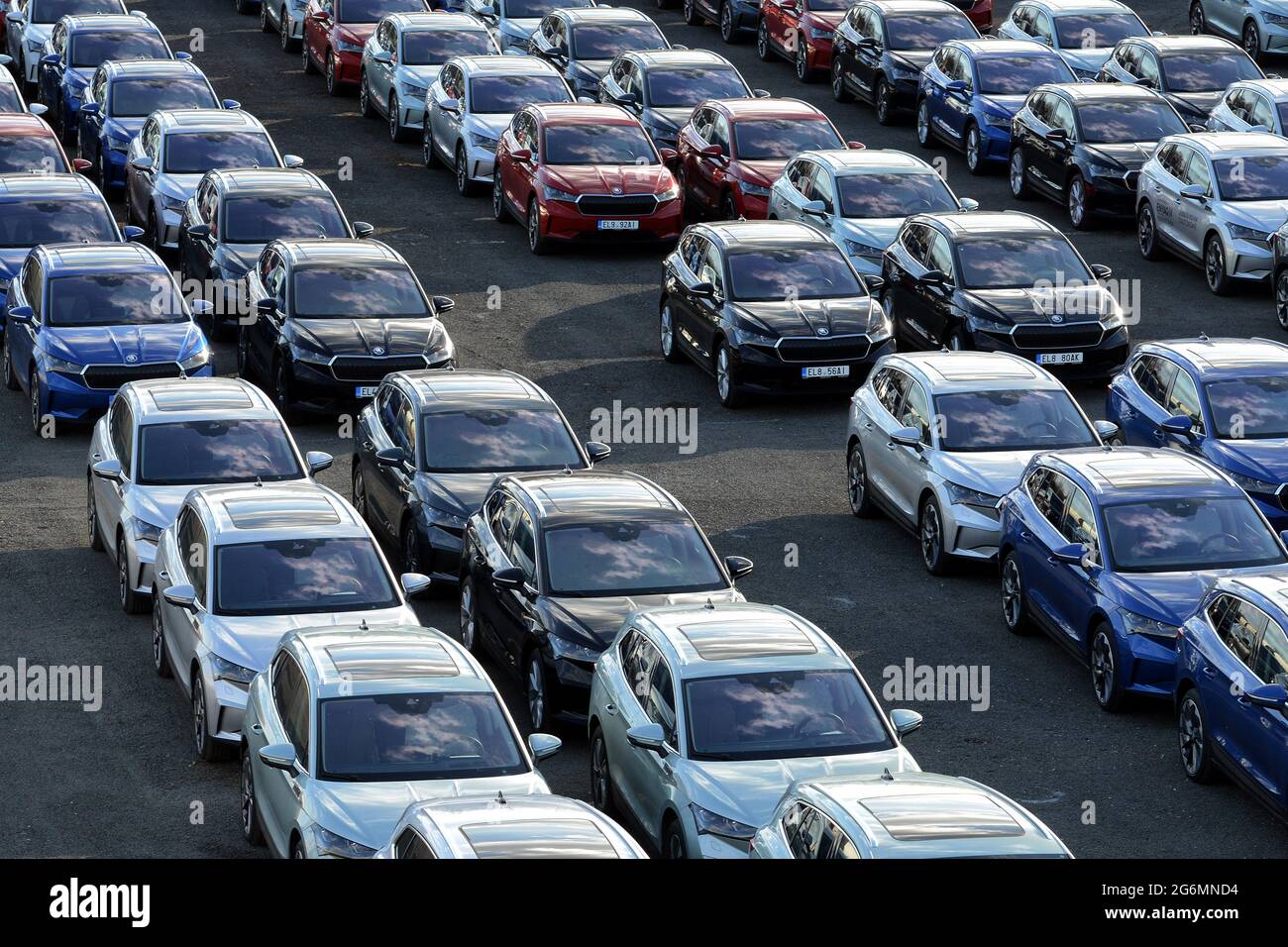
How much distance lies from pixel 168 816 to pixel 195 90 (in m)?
20.5

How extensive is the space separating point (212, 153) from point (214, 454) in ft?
37.9

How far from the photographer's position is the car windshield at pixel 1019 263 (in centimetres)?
2634

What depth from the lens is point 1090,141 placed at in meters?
31.8

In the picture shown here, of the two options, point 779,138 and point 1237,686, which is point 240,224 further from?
point 1237,686

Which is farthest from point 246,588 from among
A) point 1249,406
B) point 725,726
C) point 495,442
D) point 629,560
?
point 1249,406

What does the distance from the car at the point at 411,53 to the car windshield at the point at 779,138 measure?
20.8 ft

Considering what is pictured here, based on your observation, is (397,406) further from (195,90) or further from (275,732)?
(195,90)

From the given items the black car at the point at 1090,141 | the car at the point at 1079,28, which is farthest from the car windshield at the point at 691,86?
the car at the point at 1079,28

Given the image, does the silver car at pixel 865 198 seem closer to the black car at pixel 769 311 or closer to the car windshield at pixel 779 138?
the black car at pixel 769 311

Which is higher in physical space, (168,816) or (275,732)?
(275,732)

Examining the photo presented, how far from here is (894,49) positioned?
3766 cm

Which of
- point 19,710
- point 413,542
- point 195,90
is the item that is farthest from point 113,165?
point 19,710

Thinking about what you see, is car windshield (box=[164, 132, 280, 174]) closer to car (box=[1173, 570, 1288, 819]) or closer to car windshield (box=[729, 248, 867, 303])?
car windshield (box=[729, 248, 867, 303])

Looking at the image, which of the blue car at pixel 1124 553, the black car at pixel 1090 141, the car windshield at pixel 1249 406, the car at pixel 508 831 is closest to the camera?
the car at pixel 508 831
